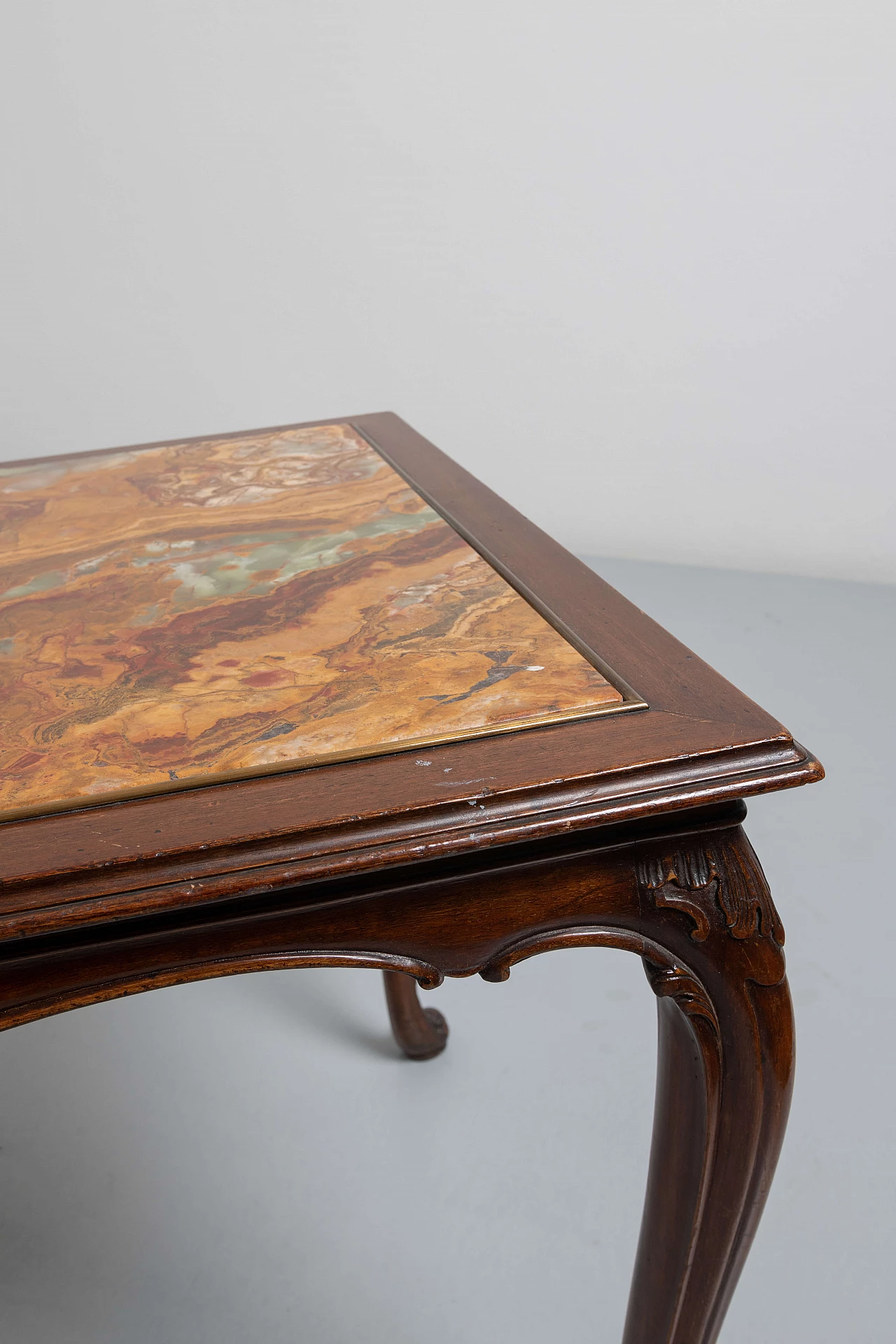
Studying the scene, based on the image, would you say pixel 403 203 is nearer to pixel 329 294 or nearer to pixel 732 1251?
pixel 329 294

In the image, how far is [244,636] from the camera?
0.97 m

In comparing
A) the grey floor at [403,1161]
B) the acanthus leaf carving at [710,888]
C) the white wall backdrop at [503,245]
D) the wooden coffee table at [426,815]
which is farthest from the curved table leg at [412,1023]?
the white wall backdrop at [503,245]

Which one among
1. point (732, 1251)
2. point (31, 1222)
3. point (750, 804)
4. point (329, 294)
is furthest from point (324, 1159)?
point (329, 294)

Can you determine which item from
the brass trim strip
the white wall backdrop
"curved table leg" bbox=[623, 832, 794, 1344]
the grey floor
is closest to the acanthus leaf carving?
"curved table leg" bbox=[623, 832, 794, 1344]

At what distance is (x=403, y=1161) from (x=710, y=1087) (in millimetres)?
705

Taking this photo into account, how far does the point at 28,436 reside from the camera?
3793 millimetres

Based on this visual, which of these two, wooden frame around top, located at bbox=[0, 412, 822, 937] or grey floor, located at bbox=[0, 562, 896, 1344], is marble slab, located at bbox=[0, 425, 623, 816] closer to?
wooden frame around top, located at bbox=[0, 412, 822, 937]

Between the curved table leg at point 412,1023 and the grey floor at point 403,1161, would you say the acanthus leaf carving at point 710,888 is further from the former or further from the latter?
the curved table leg at point 412,1023

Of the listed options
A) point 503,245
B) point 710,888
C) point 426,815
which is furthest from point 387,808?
point 503,245

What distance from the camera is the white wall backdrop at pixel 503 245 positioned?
125 inches

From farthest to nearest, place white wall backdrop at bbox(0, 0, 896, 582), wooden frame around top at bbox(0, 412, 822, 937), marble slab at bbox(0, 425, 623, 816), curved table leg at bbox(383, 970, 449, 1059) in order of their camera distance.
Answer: white wall backdrop at bbox(0, 0, 896, 582), curved table leg at bbox(383, 970, 449, 1059), marble slab at bbox(0, 425, 623, 816), wooden frame around top at bbox(0, 412, 822, 937)

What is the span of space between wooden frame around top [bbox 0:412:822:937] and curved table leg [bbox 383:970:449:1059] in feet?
2.78

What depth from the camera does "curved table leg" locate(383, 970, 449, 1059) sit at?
60.0 inches

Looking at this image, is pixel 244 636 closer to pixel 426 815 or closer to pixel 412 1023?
pixel 426 815
